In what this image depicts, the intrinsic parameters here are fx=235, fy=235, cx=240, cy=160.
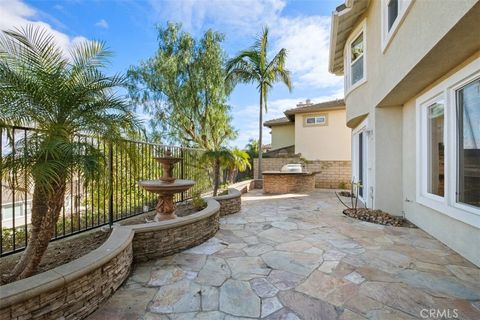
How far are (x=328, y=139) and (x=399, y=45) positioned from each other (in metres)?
9.47

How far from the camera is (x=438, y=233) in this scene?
4395 millimetres

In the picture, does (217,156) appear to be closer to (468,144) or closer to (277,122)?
(468,144)

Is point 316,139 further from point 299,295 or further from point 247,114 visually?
point 299,295

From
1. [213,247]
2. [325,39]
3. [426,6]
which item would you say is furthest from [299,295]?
[325,39]

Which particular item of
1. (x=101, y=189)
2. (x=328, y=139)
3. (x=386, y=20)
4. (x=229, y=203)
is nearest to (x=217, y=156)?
(x=229, y=203)

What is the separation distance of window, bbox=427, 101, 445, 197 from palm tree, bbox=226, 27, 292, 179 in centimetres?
748

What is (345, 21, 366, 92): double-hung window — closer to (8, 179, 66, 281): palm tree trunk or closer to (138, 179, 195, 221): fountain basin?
(138, 179, 195, 221): fountain basin

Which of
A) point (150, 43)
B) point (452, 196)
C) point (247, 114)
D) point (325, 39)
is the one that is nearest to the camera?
point (452, 196)

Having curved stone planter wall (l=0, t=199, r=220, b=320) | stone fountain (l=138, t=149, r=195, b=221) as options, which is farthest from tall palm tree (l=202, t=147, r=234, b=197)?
curved stone planter wall (l=0, t=199, r=220, b=320)

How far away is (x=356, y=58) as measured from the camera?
7.55 meters

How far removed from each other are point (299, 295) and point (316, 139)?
12.2m

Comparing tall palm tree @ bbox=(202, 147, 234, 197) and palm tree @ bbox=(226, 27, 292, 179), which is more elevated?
palm tree @ bbox=(226, 27, 292, 179)

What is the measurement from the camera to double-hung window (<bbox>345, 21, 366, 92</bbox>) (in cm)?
698
